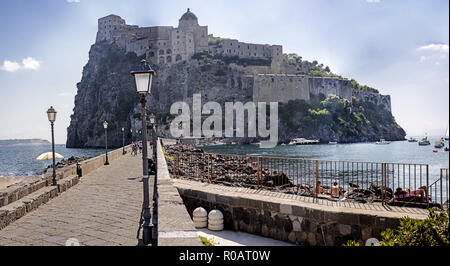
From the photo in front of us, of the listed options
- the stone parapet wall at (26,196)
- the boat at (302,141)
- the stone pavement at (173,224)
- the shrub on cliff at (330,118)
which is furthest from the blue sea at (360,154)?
the stone pavement at (173,224)

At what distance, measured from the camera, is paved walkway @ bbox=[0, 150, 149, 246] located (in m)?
5.36

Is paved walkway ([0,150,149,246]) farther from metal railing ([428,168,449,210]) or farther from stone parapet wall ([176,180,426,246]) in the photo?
metal railing ([428,168,449,210])

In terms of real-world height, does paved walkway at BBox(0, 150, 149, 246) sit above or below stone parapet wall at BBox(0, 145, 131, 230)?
below

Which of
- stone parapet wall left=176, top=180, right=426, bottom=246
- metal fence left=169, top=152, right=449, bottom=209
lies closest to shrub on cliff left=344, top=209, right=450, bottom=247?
stone parapet wall left=176, top=180, right=426, bottom=246

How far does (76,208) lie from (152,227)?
3496mm

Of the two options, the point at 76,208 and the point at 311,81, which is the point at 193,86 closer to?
the point at 311,81

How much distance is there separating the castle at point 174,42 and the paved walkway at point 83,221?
80784 millimetres

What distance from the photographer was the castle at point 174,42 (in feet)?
289

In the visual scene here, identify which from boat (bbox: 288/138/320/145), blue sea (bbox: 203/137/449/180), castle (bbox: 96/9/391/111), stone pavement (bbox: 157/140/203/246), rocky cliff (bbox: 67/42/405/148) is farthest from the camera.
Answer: castle (bbox: 96/9/391/111)

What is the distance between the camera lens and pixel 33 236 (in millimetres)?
5594

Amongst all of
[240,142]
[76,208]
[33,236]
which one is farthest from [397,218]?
[240,142]

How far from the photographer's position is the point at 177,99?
8219 cm

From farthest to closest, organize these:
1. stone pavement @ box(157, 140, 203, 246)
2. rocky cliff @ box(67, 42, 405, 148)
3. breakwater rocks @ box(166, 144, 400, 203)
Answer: rocky cliff @ box(67, 42, 405, 148), breakwater rocks @ box(166, 144, 400, 203), stone pavement @ box(157, 140, 203, 246)

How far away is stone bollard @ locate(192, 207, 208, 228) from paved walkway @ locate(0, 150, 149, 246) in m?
1.19
